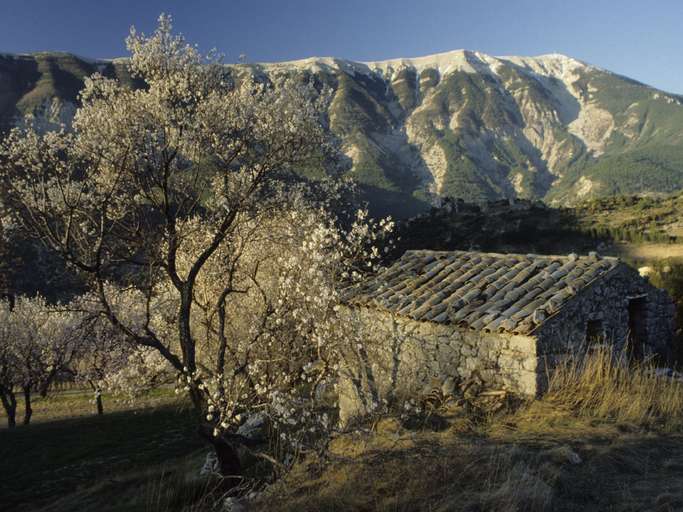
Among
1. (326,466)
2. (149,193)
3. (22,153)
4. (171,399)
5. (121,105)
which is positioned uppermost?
(121,105)

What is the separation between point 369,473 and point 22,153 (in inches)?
420

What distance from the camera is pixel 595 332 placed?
1064 cm

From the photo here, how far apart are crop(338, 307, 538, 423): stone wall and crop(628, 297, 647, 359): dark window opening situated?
413 centimetres

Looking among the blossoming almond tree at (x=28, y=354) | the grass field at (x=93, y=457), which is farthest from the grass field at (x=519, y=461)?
the blossoming almond tree at (x=28, y=354)

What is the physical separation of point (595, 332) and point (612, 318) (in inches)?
23.4

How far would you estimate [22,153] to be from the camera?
11664 millimetres

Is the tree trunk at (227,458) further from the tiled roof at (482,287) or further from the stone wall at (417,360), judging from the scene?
the tiled roof at (482,287)

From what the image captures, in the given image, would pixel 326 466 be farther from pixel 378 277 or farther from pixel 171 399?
pixel 171 399

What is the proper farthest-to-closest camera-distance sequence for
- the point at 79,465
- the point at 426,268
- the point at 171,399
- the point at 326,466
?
the point at 171,399
the point at 79,465
the point at 426,268
the point at 326,466

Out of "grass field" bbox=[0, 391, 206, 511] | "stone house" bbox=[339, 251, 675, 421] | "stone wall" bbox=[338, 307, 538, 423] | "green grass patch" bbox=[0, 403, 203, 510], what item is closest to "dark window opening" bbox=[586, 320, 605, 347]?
"stone house" bbox=[339, 251, 675, 421]

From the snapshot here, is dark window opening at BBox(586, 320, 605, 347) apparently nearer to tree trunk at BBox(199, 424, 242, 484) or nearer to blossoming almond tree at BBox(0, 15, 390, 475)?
blossoming almond tree at BBox(0, 15, 390, 475)

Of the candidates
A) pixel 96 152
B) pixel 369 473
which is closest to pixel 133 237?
pixel 96 152

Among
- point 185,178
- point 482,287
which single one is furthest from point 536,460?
point 185,178

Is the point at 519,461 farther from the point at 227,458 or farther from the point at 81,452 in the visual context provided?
the point at 81,452
